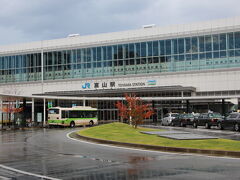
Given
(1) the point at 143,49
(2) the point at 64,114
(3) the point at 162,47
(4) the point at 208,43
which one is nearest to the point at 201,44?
(4) the point at 208,43

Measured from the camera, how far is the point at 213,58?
6072 cm

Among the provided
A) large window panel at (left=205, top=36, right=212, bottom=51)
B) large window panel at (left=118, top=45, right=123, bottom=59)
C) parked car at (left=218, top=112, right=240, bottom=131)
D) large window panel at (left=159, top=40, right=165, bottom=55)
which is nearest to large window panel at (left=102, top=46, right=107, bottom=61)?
large window panel at (left=118, top=45, right=123, bottom=59)

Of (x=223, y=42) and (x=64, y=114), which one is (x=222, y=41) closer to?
(x=223, y=42)

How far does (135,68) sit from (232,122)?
3610 cm

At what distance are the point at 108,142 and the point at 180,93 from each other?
42796 mm

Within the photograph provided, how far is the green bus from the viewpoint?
4816 centimetres

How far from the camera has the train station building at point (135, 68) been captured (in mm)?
59969

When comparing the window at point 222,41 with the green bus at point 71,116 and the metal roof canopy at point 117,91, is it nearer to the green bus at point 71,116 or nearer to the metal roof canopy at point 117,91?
the metal roof canopy at point 117,91

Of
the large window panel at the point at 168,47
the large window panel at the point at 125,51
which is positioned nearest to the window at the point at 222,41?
the large window panel at the point at 168,47

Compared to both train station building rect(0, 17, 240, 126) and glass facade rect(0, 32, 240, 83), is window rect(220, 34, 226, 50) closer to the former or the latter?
glass facade rect(0, 32, 240, 83)

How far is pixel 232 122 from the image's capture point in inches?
1257

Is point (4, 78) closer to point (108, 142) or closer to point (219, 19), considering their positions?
point (219, 19)

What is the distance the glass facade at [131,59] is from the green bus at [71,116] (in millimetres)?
16796

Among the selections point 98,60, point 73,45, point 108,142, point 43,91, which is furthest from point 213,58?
point 108,142
